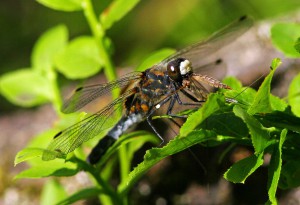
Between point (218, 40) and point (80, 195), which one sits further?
point (218, 40)

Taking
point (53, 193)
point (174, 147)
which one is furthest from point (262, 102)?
point (53, 193)

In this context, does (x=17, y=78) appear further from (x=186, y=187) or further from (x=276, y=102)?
(x=276, y=102)

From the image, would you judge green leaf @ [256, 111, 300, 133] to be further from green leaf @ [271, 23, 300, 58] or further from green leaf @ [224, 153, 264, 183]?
green leaf @ [271, 23, 300, 58]

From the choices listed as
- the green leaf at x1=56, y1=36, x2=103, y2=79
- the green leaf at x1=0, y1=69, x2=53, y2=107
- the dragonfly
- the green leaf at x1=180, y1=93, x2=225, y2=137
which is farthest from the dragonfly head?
the green leaf at x1=0, y1=69, x2=53, y2=107

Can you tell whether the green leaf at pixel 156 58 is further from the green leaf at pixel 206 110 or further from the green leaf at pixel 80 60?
the green leaf at pixel 206 110

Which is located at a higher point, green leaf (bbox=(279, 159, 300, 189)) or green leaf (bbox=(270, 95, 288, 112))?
green leaf (bbox=(270, 95, 288, 112))

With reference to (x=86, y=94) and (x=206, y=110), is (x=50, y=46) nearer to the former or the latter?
(x=86, y=94)

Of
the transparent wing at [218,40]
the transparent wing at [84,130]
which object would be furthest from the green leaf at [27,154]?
the transparent wing at [218,40]
